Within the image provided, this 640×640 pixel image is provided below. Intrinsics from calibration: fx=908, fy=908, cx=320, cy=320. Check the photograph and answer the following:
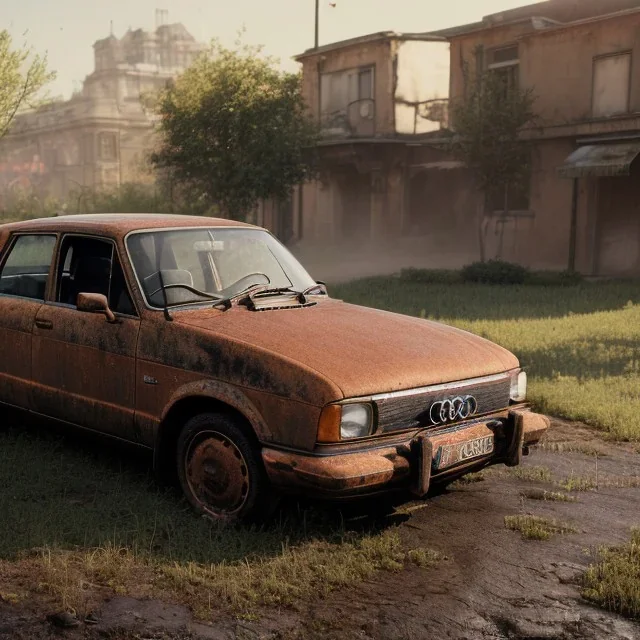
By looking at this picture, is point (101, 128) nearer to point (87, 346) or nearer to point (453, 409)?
point (87, 346)

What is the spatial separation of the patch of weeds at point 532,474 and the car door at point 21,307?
135 inches

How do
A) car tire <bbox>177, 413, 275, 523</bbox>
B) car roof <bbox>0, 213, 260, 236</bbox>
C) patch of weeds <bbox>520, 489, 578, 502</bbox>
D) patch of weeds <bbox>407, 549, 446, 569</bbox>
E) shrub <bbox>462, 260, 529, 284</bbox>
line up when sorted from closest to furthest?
patch of weeds <bbox>407, 549, 446, 569</bbox> < car tire <bbox>177, 413, 275, 523</bbox> < patch of weeds <bbox>520, 489, 578, 502</bbox> < car roof <bbox>0, 213, 260, 236</bbox> < shrub <bbox>462, 260, 529, 284</bbox>

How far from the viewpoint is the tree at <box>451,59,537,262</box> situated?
85.4ft

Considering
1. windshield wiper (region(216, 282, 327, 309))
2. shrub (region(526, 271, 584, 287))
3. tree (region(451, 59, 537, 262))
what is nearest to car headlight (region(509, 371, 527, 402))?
windshield wiper (region(216, 282, 327, 309))

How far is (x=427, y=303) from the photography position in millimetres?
17422

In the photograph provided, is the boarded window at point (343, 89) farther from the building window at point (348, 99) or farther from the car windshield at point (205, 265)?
the car windshield at point (205, 265)

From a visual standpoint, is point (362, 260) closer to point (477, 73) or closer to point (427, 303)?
point (477, 73)

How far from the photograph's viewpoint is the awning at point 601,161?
2286cm

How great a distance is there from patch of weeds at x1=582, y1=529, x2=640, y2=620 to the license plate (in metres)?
0.81

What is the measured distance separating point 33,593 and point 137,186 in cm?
3929

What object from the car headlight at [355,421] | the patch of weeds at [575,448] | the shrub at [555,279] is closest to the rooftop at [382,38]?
the shrub at [555,279]

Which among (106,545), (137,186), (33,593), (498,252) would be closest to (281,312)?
(106,545)

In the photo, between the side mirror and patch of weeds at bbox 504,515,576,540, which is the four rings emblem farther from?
the side mirror

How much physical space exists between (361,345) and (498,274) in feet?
57.8
